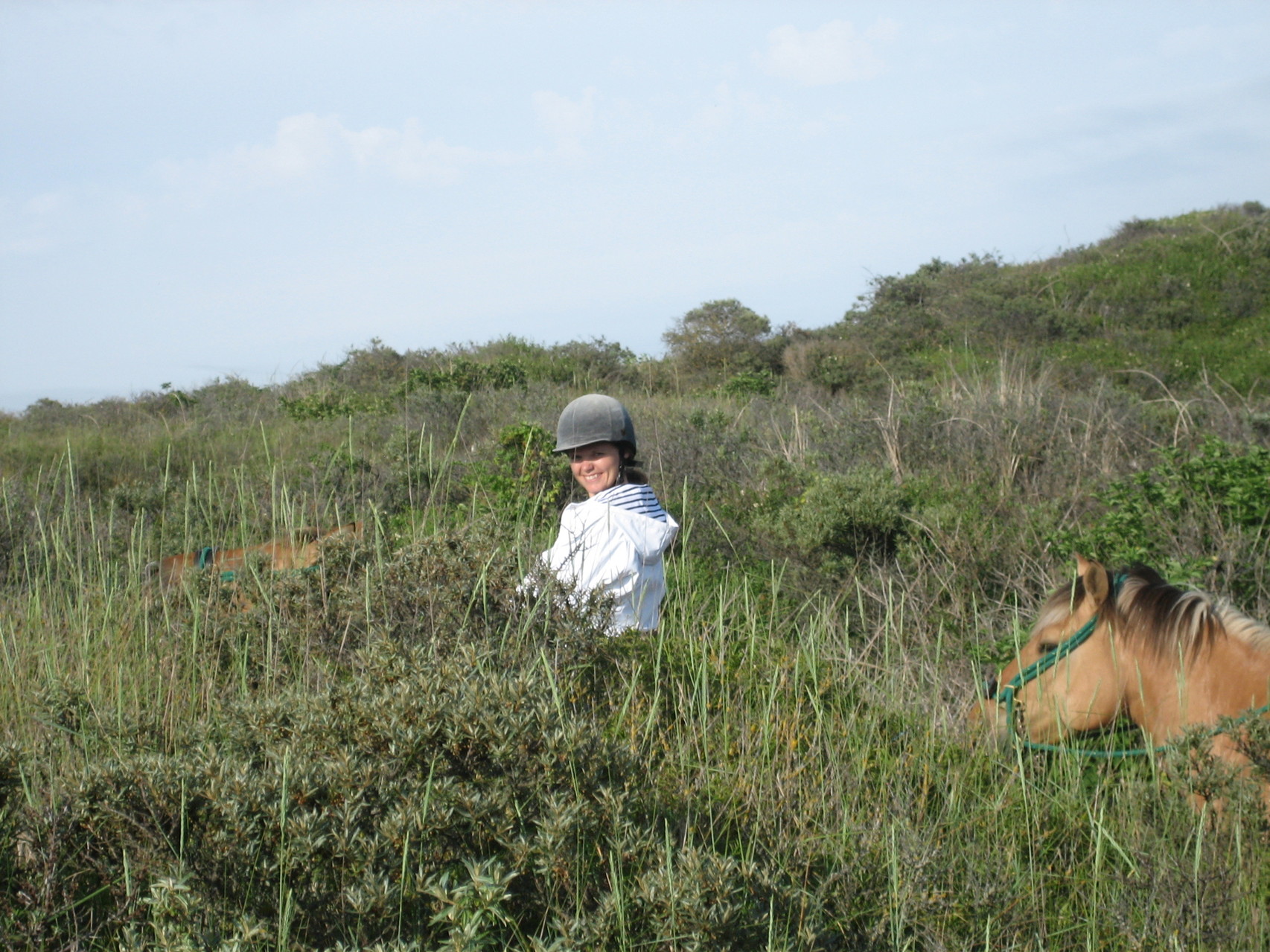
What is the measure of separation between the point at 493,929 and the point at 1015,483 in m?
5.65

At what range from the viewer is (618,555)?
12.0 ft

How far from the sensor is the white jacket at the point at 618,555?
3631 millimetres

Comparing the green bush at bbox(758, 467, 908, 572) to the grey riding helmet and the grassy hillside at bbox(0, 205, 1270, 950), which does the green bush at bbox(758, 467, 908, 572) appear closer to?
the grassy hillside at bbox(0, 205, 1270, 950)

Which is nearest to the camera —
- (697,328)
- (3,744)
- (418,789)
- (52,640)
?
(418,789)

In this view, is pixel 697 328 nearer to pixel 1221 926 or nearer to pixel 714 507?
pixel 714 507

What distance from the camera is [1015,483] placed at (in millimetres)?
6652

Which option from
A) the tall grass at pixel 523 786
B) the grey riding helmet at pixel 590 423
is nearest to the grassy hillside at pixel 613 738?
the tall grass at pixel 523 786

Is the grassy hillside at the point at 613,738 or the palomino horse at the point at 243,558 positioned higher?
the palomino horse at the point at 243,558

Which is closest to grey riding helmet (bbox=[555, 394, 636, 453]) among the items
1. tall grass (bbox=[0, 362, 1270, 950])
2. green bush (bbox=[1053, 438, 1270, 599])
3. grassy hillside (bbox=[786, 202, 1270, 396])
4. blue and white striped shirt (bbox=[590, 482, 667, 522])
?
blue and white striped shirt (bbox=[590, 482, 667, 522])

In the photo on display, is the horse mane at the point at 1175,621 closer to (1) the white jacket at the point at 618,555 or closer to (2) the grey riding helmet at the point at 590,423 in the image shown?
(1) the white jacket at the point at 618,555

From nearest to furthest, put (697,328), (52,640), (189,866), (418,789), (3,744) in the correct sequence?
(189,866) < (418,789) < (3,744) < (52,640) < (697,328)

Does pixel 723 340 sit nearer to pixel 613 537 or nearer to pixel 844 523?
pixel 844 523

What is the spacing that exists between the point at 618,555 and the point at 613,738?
1092 millimetres

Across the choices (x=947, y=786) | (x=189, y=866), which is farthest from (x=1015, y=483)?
(x=189, y=866)
